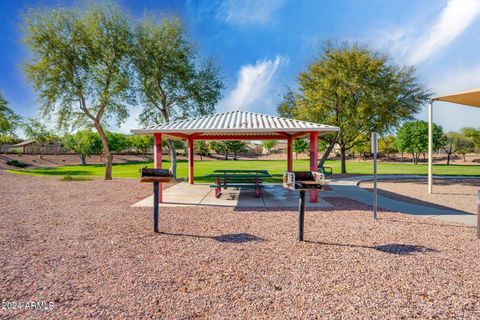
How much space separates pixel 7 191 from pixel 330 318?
50.4ft

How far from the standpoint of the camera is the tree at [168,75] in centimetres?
1788

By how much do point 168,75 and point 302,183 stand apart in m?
16.6

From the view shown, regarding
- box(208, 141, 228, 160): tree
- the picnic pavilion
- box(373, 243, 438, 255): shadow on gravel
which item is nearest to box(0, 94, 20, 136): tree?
the picnic pavilion

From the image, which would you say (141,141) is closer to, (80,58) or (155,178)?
(80,58)

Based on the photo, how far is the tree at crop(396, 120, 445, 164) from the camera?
50.9m

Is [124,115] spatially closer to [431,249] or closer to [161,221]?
[161,221]

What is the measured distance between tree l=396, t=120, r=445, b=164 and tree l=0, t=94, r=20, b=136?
2535 inches

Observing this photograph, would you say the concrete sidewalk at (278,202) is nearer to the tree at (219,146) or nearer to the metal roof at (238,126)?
the metal roof at (238,126)

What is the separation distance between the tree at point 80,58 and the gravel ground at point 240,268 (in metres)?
11.9

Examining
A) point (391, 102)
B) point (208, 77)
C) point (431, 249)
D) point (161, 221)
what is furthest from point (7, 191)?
point (391, 102)

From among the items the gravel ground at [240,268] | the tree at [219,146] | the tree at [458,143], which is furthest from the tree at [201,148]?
the gravel ground at [240,268]

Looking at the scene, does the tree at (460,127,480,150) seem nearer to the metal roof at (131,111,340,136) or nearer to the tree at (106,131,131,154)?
the metal roof at (131,111,340,136)

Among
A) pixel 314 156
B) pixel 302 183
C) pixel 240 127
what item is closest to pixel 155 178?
pixel 302 183

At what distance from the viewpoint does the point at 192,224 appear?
21.6 feet
